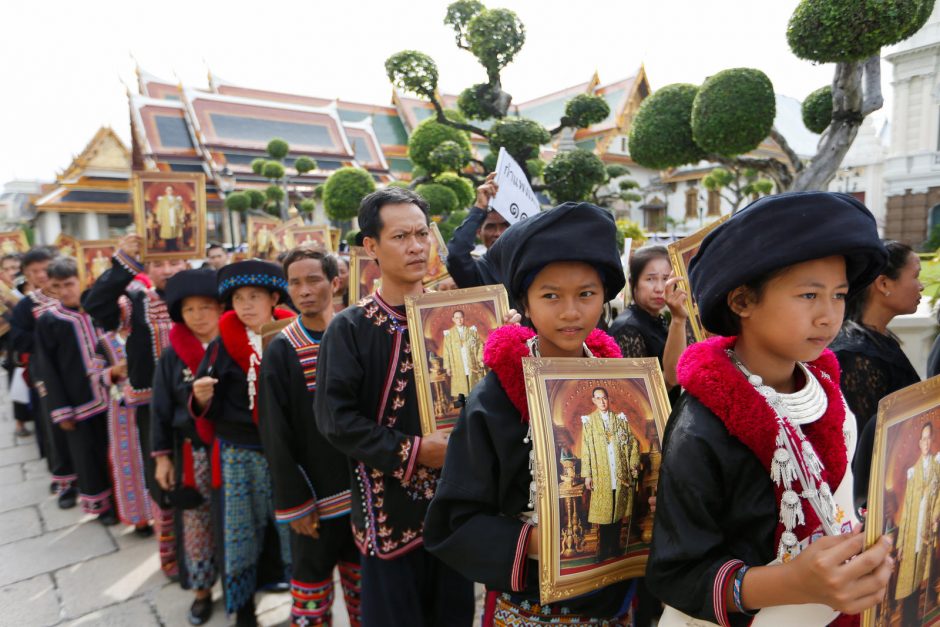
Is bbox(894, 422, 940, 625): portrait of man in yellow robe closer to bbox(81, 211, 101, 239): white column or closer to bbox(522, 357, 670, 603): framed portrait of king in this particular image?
bbox(522, 357, 670, 603): framed portrait of king

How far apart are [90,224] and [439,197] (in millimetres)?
23696

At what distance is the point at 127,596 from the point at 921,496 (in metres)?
3.96

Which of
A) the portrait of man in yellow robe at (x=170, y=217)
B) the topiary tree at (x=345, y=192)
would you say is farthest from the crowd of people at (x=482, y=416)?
the topiary tree at (x=345, y=192)

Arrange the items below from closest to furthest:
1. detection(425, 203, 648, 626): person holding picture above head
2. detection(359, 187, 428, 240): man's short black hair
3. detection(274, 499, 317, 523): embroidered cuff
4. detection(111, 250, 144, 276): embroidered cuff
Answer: detection(425, 203, 648, 626): person holding picture above head, detection(359, 187, 428, 240): man's short black hair, detection(274, 499, 317, 523): embroidered cuff, detection(111, 250, 144, 276): embroidered cuff

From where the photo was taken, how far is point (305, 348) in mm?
2510

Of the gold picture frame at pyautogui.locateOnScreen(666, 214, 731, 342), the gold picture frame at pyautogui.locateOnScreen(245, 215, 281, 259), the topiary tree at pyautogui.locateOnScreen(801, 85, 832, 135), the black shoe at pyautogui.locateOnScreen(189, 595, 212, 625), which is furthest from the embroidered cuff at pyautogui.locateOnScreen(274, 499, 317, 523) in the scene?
the topiary tree at pyautogui.locateOnScreen(801, 85, 832, 135)

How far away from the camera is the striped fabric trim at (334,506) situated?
8.02 ft

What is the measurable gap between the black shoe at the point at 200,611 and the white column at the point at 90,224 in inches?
1090

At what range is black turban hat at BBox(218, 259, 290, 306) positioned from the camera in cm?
273

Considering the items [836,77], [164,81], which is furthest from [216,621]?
[164,81]

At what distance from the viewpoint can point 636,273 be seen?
9.74 ft

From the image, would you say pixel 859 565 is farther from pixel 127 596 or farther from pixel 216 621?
pixel 127 596

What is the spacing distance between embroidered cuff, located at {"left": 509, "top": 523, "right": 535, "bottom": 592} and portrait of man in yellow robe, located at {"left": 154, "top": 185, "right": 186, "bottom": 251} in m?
3.47

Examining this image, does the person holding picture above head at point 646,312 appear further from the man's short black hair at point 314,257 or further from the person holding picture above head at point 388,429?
the man's short black hair at point 314,257
